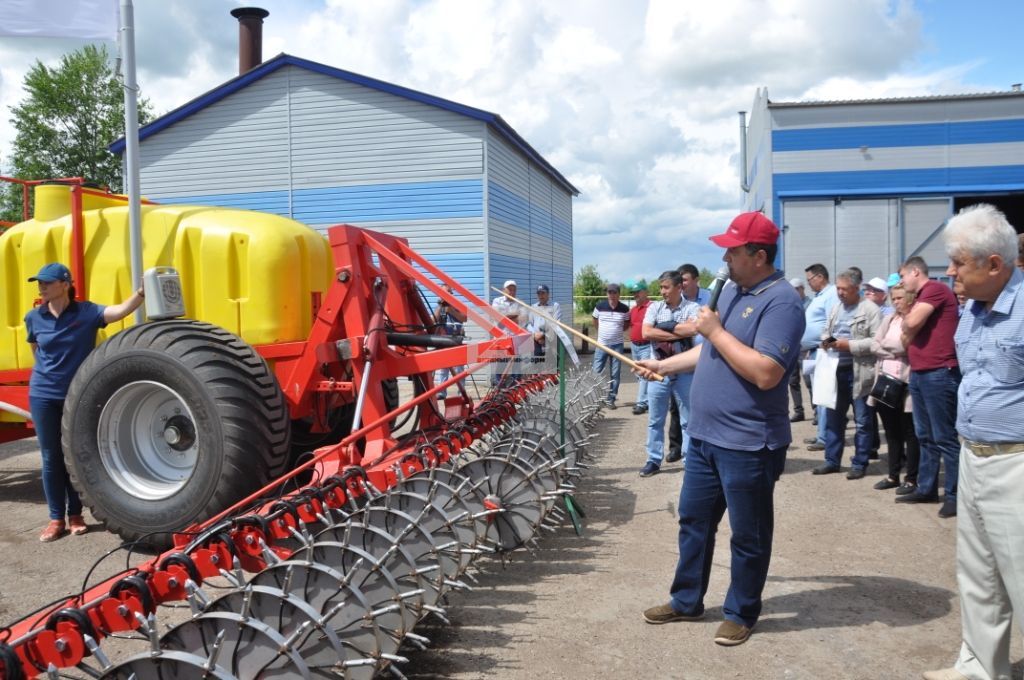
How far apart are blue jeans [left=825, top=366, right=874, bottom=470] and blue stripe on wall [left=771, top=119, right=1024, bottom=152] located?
7.54 meters

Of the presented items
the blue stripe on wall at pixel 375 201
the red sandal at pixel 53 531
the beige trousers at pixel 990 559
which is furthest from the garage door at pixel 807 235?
the red sandal at pixel 53 531

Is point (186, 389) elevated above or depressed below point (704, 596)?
above

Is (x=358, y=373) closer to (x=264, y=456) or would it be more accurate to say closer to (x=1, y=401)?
(x=264, y=456)

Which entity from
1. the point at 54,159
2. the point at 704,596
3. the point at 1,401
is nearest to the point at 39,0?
the point at 1,401

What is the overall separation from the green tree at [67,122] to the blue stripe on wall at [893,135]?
31.5 m

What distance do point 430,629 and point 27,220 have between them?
4.45m

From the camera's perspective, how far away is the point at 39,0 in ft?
19.2

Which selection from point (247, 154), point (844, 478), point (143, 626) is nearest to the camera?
point (143, 626)

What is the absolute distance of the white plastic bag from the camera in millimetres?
6559

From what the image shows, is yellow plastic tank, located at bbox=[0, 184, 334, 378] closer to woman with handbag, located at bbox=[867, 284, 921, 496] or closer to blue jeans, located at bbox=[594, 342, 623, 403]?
woman with handbag, located at bbox=[867, 284, 921, 496]

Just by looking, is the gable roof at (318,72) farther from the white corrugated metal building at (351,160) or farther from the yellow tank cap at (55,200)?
the yellow tank cap at (55,200)

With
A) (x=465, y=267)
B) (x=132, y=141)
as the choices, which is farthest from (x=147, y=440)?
(x=465, y=267)

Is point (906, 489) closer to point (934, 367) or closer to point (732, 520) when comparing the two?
point (934, 367)

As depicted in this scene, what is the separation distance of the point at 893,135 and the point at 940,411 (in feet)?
31.5
